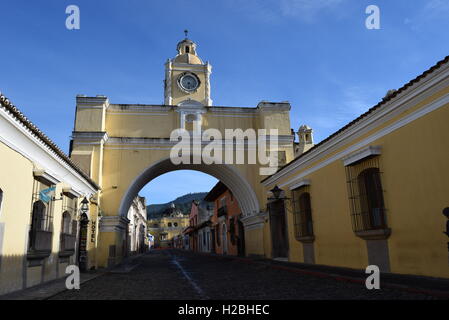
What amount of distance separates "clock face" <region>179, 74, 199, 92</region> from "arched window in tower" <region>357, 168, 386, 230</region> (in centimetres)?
1234

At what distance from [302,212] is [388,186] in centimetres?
530

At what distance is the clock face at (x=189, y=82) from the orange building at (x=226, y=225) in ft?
26.8

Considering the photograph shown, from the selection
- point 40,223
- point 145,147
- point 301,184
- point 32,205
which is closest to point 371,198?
point 301,184

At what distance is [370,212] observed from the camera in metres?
9.27

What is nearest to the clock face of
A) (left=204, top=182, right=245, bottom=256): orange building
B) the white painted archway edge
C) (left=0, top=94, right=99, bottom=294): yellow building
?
the white painted archway edge

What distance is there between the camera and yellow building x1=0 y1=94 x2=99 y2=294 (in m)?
6.99

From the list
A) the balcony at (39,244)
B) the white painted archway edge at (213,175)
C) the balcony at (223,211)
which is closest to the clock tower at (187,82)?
the white painted archway edge at (213,175)

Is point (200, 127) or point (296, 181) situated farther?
point (200, 127)

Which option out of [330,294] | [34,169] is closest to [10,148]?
[34,169]

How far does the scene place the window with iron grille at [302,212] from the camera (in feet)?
42.4

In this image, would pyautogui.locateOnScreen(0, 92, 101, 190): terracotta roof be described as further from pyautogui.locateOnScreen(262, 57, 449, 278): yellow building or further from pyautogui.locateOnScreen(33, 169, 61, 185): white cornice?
pyautogui.locateOnScreen(262, 57, 449, 278): yellow building

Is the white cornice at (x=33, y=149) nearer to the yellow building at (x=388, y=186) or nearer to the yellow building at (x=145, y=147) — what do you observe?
Result: the yellow building at (x=145, y=147)
